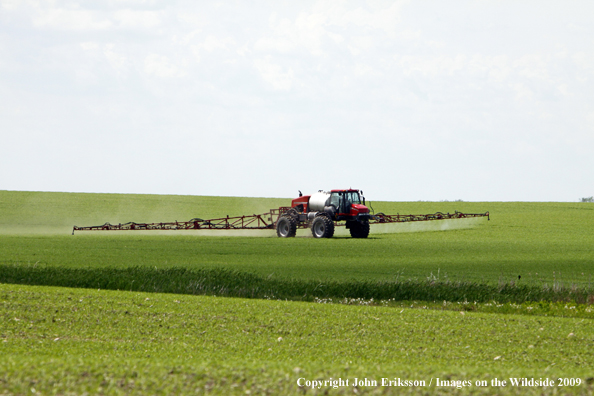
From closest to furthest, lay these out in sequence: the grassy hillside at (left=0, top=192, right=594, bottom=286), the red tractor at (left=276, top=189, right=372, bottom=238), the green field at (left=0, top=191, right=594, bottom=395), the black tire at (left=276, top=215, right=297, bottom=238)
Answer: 1. the green field at (left=0, top=191, right=594, bottom=395)
2. the grassy hillside at (left=0, top=192, right=594, bottom=286)
3. the red tractor at (left=276, top=189, right=372, bottom=238)
4. the black tire at (left=276, top=215, right=297, bottom=238)

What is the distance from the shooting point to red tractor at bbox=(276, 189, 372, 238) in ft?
117

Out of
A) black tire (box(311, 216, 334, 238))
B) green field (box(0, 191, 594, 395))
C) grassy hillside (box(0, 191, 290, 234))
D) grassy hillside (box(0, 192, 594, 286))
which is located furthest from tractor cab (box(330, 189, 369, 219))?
grassy hillside (box(0, 191, 290, 234))

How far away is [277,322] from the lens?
436 inches

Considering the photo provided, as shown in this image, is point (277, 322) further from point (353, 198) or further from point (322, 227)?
point (353, 198)

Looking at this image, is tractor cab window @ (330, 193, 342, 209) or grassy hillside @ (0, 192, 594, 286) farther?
tractor cab window @ (330, 193, 342, 209)

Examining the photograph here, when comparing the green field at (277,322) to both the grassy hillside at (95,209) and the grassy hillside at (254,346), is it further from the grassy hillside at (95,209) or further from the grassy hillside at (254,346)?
the grassy hillside at (95,209)

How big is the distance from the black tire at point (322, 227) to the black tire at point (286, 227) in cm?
137

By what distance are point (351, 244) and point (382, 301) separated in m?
15.6

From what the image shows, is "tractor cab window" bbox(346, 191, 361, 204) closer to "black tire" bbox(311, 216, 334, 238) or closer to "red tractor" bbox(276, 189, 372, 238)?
"red tractor" bbox(276, 189, 372, 238)

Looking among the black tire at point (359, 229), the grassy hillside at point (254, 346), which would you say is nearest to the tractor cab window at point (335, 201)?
the black tire at point (359, 229)

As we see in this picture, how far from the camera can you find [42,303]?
1233cm

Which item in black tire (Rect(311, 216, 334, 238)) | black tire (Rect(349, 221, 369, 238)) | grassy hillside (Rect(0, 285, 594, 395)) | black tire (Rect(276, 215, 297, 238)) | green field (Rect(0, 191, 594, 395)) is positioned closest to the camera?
grassy hillside (Rect(0, 285, 594, 395))

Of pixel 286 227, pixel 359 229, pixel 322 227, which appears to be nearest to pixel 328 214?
pixel 322 227

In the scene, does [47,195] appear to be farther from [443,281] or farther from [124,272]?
[443,281]
